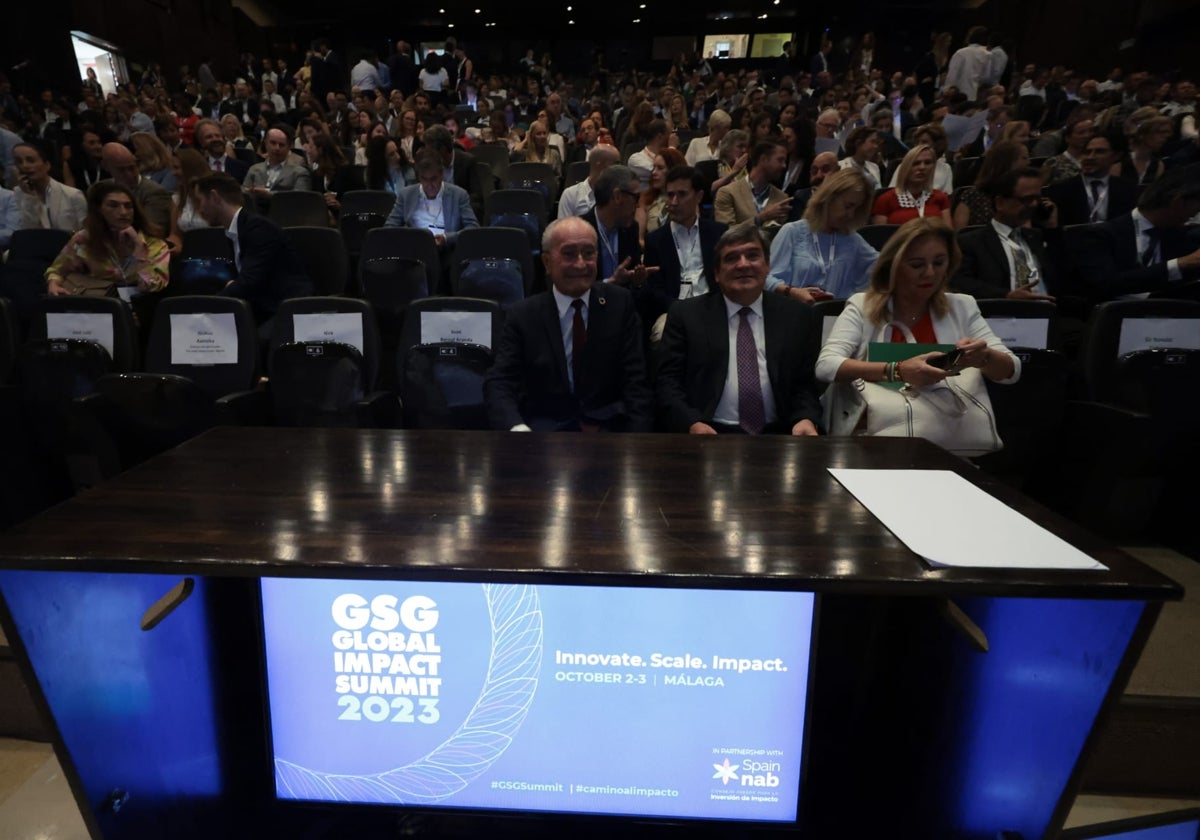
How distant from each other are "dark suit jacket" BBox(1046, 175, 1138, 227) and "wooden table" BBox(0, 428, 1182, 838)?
3.45m

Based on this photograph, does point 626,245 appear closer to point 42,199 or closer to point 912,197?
point 912,197

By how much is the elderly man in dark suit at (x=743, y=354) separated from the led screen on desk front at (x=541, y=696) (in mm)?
1202

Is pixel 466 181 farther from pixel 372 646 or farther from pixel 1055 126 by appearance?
pixel 1055 126

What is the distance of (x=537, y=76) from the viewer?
12.6 metres

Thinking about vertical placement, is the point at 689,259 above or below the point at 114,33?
below

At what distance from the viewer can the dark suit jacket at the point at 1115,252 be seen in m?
3.03

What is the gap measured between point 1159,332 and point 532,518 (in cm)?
260

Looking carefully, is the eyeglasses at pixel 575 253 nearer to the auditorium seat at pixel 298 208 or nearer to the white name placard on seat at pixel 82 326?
the white name placard on seat at pixel 82 326

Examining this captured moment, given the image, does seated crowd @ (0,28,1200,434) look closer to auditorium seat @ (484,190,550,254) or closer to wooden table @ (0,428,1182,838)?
auditorium seat @ (484,190,550,254)

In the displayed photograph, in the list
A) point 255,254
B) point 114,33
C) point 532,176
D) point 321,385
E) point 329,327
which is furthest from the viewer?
point 114,33

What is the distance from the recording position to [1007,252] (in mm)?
2947

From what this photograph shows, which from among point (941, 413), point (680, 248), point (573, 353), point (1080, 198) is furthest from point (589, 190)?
point (941, 413)

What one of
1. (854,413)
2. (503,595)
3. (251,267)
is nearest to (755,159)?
(854,413)

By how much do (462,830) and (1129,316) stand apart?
269cm
